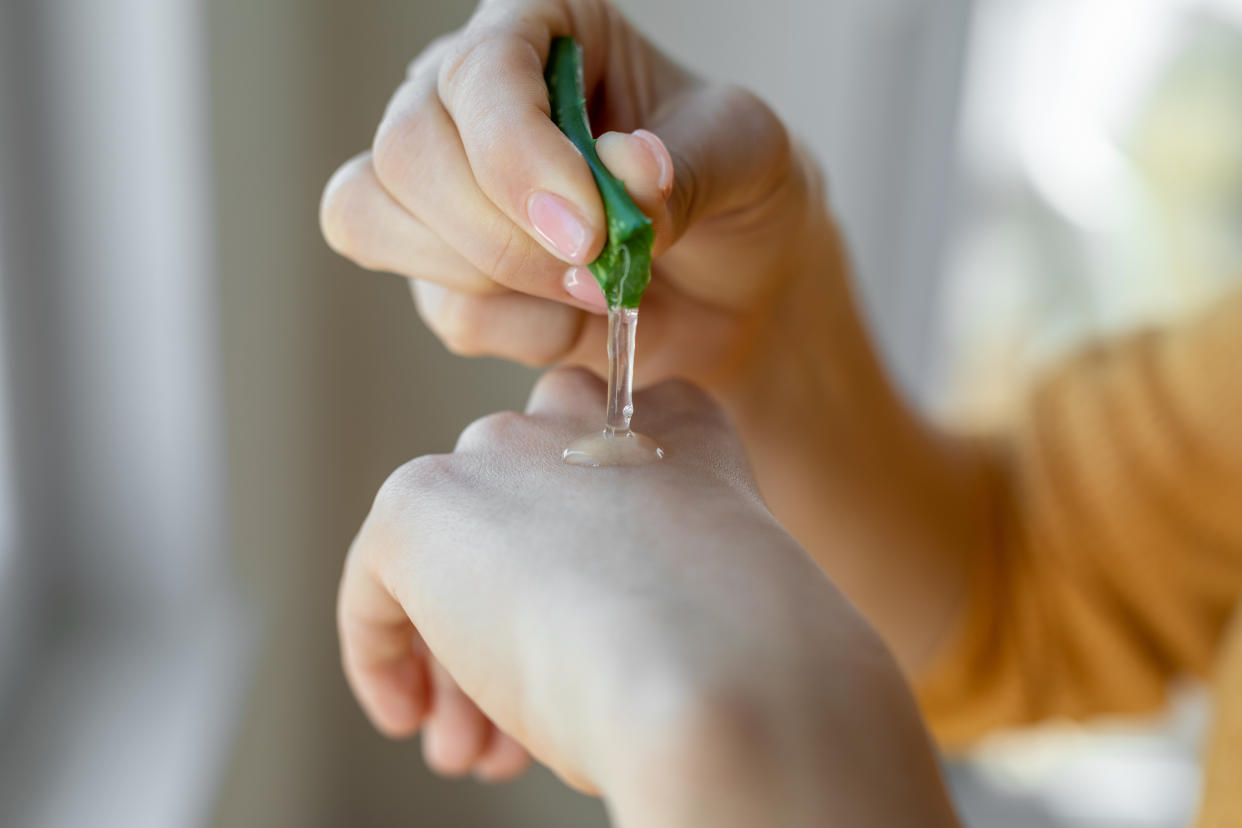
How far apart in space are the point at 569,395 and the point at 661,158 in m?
0.14

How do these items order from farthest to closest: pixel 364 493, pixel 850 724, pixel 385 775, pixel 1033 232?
pixel 1033 232 < pixel 385 775 < pixel 364 493 < pixel 850 724

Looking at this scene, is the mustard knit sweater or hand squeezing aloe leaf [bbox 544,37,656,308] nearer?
hand squeezing aloe leaf [bbox 544,37,656,308]

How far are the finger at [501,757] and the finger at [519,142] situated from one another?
0.31 metres

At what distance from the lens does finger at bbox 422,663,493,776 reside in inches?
22.2

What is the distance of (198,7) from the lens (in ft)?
2.74

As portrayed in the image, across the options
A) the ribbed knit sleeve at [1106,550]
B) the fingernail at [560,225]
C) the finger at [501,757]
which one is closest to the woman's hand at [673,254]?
the fingernail at [560,225]

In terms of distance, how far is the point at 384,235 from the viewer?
1.65 ft

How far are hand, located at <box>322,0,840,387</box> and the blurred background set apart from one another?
0.41m

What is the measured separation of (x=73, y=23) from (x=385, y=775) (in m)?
1.00

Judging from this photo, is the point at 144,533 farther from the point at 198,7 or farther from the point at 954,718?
the point at 954,718

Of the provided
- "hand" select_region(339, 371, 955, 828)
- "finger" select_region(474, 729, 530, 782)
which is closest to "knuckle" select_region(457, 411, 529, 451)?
"hand" select_region(339, 371, 955, 828)

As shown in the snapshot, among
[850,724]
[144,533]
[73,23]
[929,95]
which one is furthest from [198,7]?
[929,95]

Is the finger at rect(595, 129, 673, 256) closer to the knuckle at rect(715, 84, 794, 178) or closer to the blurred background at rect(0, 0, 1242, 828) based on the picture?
the knuckle at rect(715, 84, 794, 178)

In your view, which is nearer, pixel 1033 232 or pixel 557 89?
pixel 557 89
